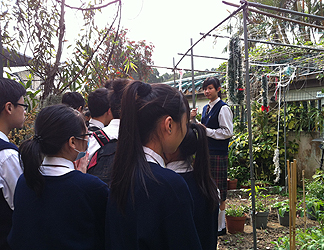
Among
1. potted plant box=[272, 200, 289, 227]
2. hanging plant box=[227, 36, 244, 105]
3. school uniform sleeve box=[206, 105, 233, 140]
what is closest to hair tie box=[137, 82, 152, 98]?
hanging plant box=[227, 36, 244, 105]

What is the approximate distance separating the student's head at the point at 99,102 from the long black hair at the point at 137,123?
121 centimetres

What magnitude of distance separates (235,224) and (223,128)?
1.34m

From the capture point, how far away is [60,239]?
3.57ft

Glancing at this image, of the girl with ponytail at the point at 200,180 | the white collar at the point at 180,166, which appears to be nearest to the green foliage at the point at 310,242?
the girl with ponytail at the point at 200,180

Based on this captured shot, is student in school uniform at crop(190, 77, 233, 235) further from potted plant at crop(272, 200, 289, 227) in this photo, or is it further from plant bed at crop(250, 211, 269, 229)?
potted plant at crop(272, 200, 289, 227)

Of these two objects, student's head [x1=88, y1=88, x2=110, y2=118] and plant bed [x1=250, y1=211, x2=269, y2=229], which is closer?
student's head [x1=88, y1=88, x2=110, y2=118]

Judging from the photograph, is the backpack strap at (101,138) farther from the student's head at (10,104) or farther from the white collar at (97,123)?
the student's head at (10,104)

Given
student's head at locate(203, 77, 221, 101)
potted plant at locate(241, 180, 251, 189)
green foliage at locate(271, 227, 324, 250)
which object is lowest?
potted plant at locate(241, 180, 251, 189)

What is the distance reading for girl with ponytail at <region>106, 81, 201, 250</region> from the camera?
34.5 inches

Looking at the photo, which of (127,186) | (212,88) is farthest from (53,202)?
(212,88)

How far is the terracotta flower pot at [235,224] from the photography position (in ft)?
12.0

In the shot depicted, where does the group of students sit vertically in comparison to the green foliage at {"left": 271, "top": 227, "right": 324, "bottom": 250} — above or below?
above

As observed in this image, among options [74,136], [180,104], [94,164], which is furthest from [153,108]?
[94,164]

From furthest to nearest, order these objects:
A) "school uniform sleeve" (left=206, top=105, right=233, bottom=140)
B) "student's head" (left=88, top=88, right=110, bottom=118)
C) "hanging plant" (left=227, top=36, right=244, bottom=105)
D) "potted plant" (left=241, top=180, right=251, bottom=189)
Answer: "potted plant" (left=241, top=180, right=251, bottom=189) → "school uniform sleeve" (left=206, top=105, right=233, bottom=140) → "hanging plant" (left=227, top=36, right=244, bottom=105) → "student's head" (left=88, top=88, right=110, bottom=118)
